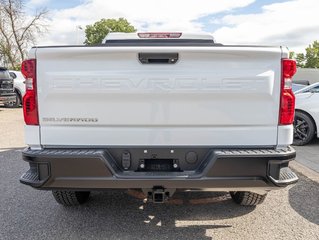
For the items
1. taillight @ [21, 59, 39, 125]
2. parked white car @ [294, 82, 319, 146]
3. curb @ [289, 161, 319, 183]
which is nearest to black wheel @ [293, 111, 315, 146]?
parked white car @ [294, 82, 319, 146]

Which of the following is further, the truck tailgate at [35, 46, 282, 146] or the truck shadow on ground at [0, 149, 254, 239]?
the truck shadow on ground at [0, 149, 254, 239]

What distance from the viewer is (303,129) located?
7.07 metres

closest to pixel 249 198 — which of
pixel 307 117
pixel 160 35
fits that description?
pixel 160 35

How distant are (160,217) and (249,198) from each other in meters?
1.02

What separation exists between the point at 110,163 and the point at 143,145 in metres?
0.31

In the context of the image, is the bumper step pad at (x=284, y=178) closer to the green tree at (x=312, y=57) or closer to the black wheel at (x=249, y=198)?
the black wheel at (x=249, y=198)

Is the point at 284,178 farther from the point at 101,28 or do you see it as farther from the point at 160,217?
the point at 101,28

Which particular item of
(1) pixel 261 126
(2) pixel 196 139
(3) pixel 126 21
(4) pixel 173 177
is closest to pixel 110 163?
(4) pixel 173 177

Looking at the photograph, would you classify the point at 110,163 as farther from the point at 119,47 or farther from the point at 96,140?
the point at 119,47

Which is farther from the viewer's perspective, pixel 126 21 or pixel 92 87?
pixel 126 21

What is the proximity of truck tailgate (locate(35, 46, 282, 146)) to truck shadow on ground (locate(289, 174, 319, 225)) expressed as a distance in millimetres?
1468

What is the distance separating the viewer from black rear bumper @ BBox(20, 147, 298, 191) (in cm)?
263

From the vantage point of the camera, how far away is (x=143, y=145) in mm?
Answer: 2721

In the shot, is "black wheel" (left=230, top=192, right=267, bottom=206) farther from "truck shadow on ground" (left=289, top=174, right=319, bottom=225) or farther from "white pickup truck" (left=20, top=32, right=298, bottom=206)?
"white pickup truck" (left=20, top=32, right=298, bottom=206)
